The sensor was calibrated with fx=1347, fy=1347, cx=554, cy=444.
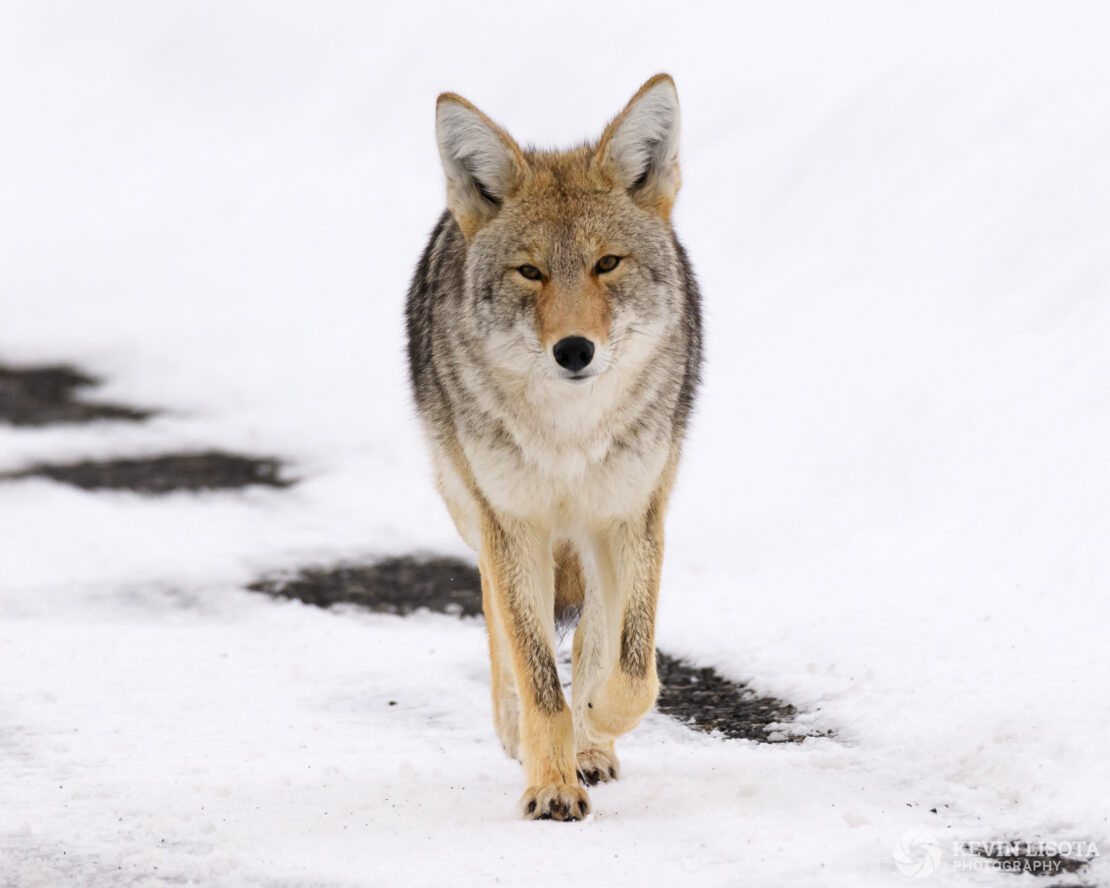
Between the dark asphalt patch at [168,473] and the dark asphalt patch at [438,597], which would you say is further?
the dark asphalt patch at [168,473]

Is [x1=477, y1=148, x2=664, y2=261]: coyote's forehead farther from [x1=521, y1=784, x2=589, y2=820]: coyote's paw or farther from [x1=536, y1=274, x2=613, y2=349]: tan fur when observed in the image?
[x1=521, y1=784, x2=589, y2=820]: coyote's paw

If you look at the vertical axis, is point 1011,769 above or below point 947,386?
below

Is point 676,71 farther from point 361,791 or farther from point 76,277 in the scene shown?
point 361,791

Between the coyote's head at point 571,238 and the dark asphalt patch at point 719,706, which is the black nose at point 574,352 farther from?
the dark asphalt patch at point 719,706

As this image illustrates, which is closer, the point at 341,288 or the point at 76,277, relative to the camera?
the point at 341,288

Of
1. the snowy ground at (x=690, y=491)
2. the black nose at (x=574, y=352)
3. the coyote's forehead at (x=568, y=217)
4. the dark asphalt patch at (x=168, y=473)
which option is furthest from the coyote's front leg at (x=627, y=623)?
the dark asphalt patch at (x=168, y=473)

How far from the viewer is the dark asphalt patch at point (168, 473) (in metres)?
10.3

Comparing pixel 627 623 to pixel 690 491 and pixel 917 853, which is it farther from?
pixel 690 491

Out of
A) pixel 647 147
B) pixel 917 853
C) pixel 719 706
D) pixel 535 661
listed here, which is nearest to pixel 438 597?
pixel 719 706

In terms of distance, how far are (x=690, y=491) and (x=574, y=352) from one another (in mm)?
A: 4539

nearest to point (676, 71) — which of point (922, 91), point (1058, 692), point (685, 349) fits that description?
point (922, 91)

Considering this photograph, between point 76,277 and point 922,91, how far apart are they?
34.9ft

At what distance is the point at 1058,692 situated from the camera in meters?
4.96

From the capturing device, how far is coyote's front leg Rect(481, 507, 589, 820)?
15.5 feet
